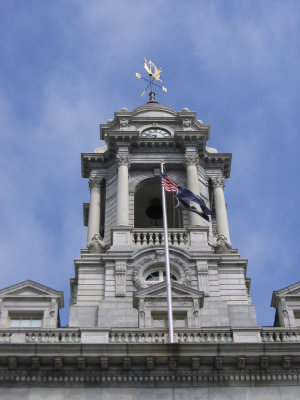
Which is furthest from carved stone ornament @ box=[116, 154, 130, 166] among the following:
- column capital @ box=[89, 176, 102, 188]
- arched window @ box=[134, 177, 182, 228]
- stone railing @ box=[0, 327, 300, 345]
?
stone railing @ box=[0, 327, 300, 345]

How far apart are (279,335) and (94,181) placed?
54.2 ft

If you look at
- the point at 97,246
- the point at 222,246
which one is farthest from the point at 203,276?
the point at 97,246

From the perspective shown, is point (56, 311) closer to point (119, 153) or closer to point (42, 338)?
point (42, 338)

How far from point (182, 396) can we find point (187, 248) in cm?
1045

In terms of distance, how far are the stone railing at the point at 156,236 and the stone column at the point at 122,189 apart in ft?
3.71

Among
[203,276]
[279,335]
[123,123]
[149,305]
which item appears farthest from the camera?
[123,123]

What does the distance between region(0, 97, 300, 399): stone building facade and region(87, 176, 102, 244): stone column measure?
0.19ft

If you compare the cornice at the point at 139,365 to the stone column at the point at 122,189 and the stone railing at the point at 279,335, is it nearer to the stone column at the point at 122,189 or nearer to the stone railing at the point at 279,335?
the stone railing at the point at 279,335

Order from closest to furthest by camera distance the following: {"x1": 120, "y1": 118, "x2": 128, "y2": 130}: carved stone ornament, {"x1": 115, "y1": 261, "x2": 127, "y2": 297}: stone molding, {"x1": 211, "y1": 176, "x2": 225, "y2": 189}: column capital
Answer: {"x1": 115, "y1": 261, "x2": 127, "y2": 297}: stone molding → {"x1": 211, "y1": 176, "x2": 225, "y2": 189}: column capital → {"x1": 120, "y1": 118, "x2": 128, "y2": 130}: carved stone ornament

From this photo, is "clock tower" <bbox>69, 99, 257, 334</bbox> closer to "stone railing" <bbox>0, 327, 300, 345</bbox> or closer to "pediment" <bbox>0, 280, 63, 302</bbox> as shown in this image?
"pediment" <bbox>0, 280, 63, 302</bbox>

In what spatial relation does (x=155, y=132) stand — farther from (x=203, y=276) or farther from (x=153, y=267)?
(x=203, y=276)

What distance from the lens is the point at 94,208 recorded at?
4328cm

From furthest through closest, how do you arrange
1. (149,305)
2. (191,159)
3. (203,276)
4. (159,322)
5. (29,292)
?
(191,159), (203,276), (29,292), (149,305), (159,322)

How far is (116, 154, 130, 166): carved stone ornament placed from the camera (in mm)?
43953
